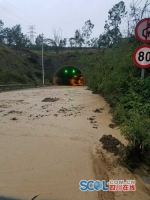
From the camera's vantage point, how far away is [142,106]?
4.73 metres

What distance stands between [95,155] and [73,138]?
985 millimetres

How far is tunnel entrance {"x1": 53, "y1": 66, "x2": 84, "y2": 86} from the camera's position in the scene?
32628 mm

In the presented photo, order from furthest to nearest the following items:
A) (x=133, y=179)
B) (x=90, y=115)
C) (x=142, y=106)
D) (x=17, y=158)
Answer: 1. (x=90, y=115)
2. (x=142, y=106)
3. (x=17, y=158)
4. (x=133, y=179)

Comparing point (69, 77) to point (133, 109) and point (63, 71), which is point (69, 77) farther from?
point (133, 109)

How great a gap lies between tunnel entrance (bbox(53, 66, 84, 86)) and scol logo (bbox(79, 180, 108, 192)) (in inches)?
1185

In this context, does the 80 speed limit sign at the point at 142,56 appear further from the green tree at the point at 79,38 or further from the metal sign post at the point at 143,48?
the green tree at the point at 79,38

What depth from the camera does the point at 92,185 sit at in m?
2.67

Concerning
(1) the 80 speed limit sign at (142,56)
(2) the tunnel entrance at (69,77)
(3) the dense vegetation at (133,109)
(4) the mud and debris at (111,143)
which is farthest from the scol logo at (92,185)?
(2) the tunnel entrance at (69,77)

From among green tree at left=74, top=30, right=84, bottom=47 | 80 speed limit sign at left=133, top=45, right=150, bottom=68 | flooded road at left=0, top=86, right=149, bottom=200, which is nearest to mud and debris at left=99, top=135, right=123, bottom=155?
flooded road at left=0, top=86, right=149, bottom=200

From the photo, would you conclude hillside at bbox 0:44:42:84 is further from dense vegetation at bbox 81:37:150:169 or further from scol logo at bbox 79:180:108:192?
scol logo at bbox 79:180:108:192

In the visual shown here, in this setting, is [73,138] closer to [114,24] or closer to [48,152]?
[48,152]

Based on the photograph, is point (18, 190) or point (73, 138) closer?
point (18, 190)

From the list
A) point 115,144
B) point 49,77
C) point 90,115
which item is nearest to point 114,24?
point 49,77

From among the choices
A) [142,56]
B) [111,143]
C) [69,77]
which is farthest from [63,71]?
[111,143]
